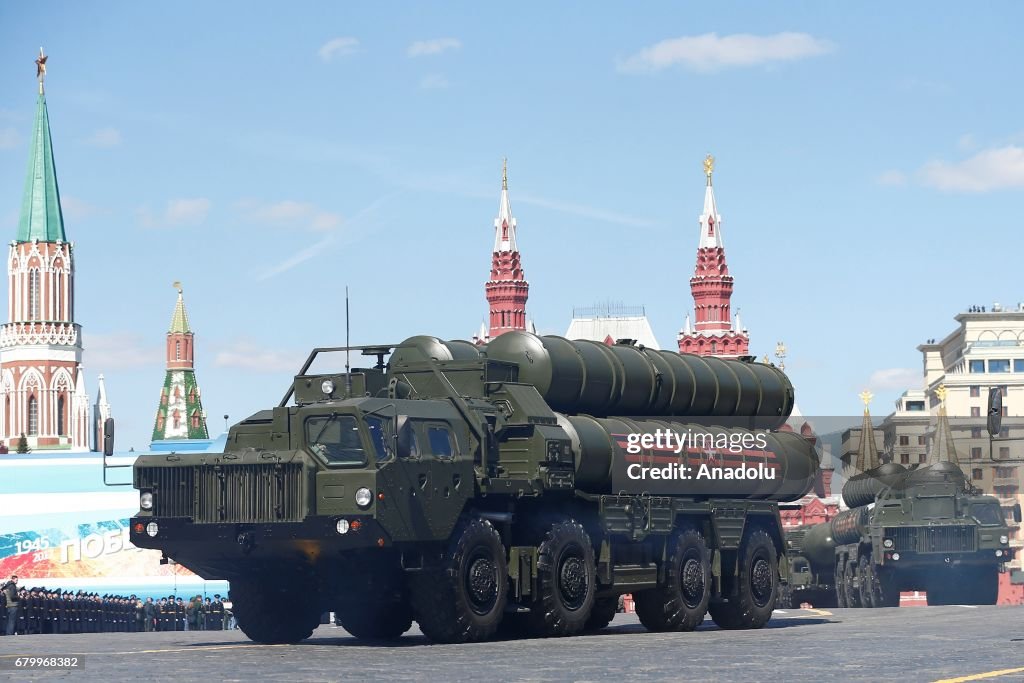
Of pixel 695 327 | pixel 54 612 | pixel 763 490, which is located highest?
pixel 695 327

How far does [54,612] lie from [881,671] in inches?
1229

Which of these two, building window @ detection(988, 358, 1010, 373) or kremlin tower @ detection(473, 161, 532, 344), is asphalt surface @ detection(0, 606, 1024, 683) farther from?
building window @ detection(988, 358, 1010, 373)

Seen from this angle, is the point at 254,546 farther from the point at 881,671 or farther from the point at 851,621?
the point at 851,621

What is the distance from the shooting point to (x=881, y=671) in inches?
603

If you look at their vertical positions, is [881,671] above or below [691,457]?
below

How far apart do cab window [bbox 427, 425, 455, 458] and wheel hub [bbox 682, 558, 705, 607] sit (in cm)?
496

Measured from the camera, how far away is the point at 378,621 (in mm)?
22359

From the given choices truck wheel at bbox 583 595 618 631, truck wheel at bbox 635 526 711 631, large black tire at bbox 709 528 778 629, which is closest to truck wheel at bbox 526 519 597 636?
truck wheel at bbox 635 526 711 631

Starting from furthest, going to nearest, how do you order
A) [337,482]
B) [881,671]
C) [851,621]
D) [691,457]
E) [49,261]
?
[49,261]
[851,621]
[691,457]
[337,482]
[881,671]

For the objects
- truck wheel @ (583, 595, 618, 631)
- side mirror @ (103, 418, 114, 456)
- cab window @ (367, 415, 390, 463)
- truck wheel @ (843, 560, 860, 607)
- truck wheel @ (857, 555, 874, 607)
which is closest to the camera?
cab window @ (367, 415, 390, 463)

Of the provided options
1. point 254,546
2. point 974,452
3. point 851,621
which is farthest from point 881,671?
point 974,452

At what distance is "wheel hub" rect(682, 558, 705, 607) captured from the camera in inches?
947

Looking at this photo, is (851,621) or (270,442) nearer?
(270,442)

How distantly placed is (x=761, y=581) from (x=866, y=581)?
58.8 feet
